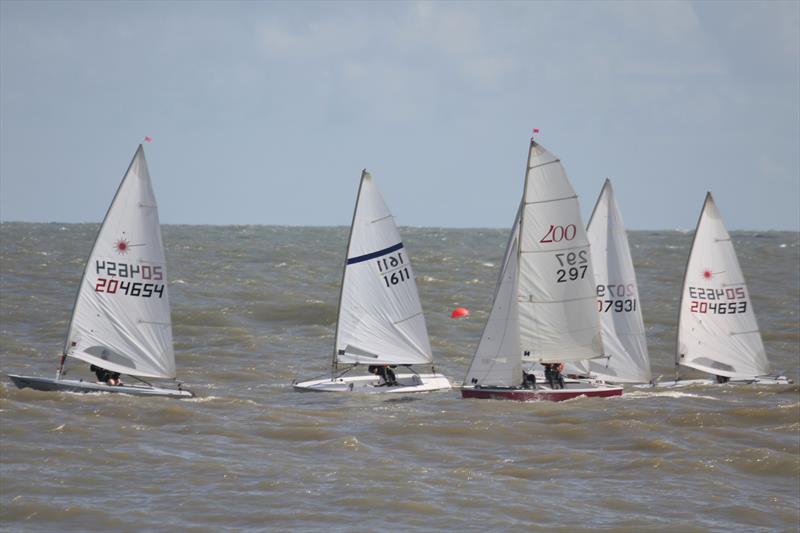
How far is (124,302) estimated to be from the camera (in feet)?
105

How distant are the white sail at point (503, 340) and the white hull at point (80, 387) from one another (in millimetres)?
7910

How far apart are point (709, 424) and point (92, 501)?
16.2 m

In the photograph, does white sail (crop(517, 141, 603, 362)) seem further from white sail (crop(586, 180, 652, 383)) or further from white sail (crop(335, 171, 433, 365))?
white sail (crop(335, 171, 433, 365))

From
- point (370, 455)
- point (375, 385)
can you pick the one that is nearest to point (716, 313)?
point (375, 385)

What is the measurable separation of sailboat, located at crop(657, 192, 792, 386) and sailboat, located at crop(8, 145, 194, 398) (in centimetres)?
1630

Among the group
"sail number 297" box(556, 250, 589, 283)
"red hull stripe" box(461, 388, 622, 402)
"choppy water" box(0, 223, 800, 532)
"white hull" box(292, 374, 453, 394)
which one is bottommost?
"choppy water" box(0, 223, 800, 532)

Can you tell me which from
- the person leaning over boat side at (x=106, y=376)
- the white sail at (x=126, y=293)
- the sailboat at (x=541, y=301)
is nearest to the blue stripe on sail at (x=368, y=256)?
the sailboat at (x=541, y=301)

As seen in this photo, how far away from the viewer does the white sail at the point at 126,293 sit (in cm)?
3144

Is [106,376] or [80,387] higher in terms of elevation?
[106,376]

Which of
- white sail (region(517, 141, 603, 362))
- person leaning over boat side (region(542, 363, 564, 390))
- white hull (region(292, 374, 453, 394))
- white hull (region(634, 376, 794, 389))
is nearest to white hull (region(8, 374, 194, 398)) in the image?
white hull (region(292, 374, 453, 394))

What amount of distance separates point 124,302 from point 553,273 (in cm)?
1159

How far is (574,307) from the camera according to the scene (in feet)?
111

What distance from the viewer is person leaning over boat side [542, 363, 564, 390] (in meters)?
33.9

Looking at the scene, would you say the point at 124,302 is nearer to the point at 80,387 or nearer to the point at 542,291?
the point at 80,387
